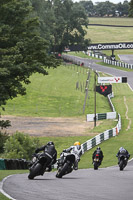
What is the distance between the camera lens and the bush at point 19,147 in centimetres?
3184

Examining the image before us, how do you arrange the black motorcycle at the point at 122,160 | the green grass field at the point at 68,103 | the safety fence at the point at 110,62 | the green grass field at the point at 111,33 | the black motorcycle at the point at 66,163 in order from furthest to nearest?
the green grass field at the point at 111,33 → the safety fence at the point at 110,62 → the green grass field at the point at 68,103 → the black motorcycle at the point at 122,160 → the black motorcycle at the point at 66,163

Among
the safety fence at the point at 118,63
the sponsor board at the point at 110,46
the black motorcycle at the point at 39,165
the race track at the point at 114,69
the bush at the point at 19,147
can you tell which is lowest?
the race track at the point at 114,69

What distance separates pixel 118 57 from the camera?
5241 inches

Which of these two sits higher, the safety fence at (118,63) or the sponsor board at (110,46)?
the sponsor board at (110,46)

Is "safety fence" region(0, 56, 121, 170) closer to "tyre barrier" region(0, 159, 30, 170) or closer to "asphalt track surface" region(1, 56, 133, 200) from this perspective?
"tyre barrier" region(0, 159, 30, 170)

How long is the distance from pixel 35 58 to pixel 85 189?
2569 centimetres

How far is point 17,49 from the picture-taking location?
126 ft

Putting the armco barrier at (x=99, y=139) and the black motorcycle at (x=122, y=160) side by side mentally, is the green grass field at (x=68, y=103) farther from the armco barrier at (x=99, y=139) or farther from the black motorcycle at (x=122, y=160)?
the black motorcycle at (x=122, y=160)

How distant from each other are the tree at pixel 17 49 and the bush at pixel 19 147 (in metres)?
4.05

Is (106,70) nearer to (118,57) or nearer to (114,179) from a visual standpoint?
(118,57)

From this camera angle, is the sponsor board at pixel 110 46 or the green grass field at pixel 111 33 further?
the green grass field at pixel 111 33

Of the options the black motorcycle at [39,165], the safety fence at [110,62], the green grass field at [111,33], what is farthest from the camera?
the green grass field at [111,33]

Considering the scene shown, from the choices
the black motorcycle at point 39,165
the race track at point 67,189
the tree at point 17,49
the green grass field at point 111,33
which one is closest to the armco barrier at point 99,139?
the tree at point 17,49

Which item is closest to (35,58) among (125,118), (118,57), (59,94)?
(125,118)
